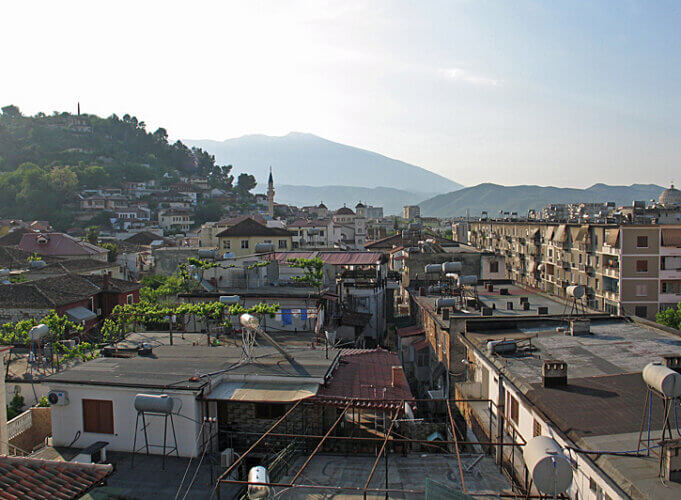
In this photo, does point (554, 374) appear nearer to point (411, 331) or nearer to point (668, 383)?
point (668, 383)

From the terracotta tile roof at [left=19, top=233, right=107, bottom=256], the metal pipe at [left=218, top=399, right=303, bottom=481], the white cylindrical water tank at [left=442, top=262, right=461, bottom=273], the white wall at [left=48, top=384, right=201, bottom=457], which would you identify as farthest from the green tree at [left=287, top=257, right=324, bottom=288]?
the terracotta tile roof at [left=19, top=233, right=107, bottom=256]

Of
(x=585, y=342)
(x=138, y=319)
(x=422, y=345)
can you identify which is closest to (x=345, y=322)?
(x=422, y=345)

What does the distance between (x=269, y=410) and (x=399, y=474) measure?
337 centimetres

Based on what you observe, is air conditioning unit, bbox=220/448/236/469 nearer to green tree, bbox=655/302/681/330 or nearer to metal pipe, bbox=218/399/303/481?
metal pipe, bbox=218/399/303/481

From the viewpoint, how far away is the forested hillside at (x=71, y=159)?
324 ft

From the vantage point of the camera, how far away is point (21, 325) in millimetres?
19562

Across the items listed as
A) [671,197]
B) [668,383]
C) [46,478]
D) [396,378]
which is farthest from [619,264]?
[671,197]

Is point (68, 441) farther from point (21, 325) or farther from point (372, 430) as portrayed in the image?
point (21, 325)

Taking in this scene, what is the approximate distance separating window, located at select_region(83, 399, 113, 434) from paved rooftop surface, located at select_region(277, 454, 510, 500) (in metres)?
4.51

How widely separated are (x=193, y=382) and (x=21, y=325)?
1149 cm

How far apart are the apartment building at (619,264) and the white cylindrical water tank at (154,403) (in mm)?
32779

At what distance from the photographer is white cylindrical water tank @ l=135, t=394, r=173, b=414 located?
10.9 metres

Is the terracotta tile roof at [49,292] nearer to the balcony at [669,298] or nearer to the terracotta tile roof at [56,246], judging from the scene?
the terracotta tile roof at [56,246]

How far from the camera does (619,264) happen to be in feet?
128
